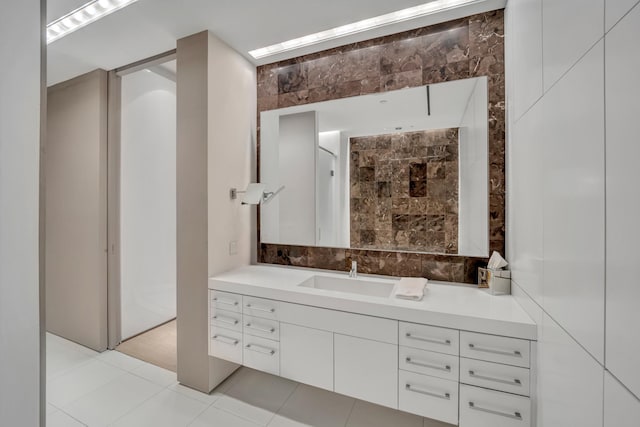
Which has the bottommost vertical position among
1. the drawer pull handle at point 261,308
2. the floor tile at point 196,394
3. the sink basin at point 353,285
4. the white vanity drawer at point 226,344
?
the floor tile at point 196,394

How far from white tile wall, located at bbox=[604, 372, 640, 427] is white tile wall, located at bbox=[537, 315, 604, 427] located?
3cm

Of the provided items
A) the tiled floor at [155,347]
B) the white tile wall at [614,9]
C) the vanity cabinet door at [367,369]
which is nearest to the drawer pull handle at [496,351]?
the vanity cabinet door at [367,369]

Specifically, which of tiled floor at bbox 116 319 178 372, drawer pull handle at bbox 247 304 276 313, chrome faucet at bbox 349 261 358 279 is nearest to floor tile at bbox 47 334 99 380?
tiled floor at bbox 116 319 178 372

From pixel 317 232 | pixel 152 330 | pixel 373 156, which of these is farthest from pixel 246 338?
pixel 152 330

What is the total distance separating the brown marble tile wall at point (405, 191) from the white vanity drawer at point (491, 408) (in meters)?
0.82

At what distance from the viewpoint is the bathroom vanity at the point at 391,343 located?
122 cm

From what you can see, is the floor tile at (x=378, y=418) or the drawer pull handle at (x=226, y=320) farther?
the drawer pull handle at (x=226, y=320)

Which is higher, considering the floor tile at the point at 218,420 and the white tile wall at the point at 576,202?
the white tile wall at the point at 576,202

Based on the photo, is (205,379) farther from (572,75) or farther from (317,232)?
(572,75)

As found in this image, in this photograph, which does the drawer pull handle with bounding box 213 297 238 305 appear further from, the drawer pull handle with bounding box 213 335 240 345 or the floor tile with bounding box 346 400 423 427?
the floor tile with bounding box 346 400 423 427

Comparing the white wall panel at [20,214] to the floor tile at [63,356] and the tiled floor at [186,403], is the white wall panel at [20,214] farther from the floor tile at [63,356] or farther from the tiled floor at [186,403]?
the floor tile at [63,356]

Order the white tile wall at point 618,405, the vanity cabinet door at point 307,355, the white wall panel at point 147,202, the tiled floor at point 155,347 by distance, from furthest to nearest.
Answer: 1. the white wall panel at point 147,202
2. the tiled floor at point 155,347
3. the vanity cabinet door at point 307,355
4. the white tile wall at point 618,405

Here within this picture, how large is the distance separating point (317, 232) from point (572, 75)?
66.4 inches

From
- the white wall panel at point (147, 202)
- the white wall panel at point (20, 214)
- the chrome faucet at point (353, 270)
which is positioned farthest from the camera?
the white wall panel at point (147, 202)
